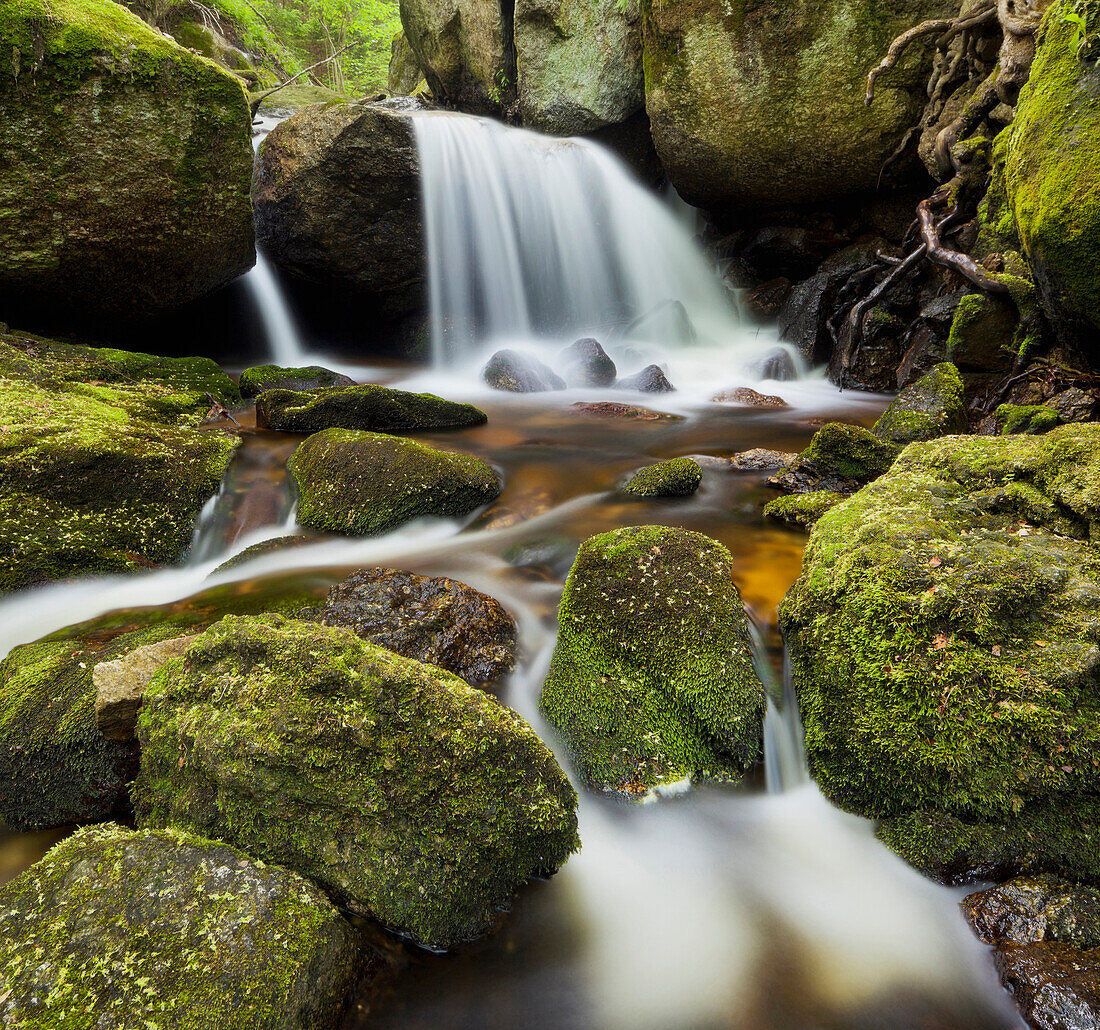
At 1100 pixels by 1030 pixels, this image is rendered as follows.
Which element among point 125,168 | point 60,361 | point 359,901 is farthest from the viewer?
point 125,168

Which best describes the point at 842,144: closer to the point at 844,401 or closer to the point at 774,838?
the point at 844,401

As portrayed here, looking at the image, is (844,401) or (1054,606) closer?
(1054,606)

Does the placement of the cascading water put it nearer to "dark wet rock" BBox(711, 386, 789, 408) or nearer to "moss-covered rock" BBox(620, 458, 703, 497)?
"dark wet rock" BBox(711, 386, 789, 408)

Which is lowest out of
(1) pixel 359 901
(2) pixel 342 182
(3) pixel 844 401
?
(3) pixel 844 401

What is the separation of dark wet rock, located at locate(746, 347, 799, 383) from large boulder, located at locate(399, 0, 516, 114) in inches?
350

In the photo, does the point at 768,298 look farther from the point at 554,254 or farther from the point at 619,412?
the point at 619,412

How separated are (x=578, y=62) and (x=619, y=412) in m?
8.40

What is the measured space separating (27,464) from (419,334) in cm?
791

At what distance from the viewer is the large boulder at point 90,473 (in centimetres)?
346

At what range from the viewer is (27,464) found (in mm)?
3623

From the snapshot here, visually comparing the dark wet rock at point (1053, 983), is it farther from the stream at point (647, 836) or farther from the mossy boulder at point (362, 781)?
the mossy boulder at point (362, 781)

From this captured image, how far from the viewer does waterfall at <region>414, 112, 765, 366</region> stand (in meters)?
10.5

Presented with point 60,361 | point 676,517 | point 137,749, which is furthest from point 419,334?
point 137,749

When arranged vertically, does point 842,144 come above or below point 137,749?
above
